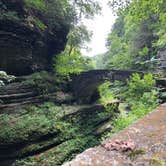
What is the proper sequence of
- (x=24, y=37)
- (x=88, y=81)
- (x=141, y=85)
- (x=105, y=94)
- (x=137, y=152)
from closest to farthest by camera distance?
(x=137, y=152) → (x=24, y=37) → (x=141, y=85) → (x=88, y=81) → (x=105, y=94)

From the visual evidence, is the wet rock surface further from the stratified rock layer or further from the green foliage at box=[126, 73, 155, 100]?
the green foliage at box=[126, 73, 155, 100]

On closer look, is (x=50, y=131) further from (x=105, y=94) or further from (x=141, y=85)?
(x=105, y=94)

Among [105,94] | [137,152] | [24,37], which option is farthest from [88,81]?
[137,152]

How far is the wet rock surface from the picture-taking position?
1237 millimetres

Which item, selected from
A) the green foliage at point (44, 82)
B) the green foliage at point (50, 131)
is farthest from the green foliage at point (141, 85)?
the green foliage at point (44, 82)

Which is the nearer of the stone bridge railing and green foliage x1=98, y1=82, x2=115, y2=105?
the stone bridge railing

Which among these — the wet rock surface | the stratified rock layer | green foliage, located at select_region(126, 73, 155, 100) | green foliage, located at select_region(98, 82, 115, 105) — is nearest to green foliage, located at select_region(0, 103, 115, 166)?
the stratified rock layer

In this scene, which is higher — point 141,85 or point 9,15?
point 9,15

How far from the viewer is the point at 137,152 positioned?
133 centimetres

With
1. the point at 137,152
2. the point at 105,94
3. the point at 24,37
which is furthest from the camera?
the point at 105,94

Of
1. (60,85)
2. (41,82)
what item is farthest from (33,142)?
(60,85)

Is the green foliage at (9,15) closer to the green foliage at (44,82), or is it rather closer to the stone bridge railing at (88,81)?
the green foliage at (44,82)

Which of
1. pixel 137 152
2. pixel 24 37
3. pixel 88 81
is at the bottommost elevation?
pixel 137 152

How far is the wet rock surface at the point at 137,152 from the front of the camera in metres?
1.24
